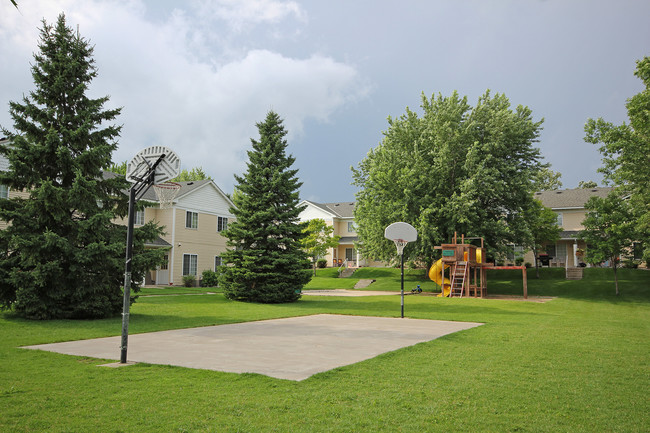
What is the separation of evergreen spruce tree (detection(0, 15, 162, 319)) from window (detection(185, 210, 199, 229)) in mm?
19300

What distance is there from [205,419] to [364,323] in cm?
913

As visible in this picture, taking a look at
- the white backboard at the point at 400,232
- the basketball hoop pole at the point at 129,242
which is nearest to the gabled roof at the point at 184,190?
the white backboard at the point at 400,232

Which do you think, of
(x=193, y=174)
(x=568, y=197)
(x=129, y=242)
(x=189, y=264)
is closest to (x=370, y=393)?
(x=129, y=242)

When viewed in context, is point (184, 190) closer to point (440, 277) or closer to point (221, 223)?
point (221, 223)

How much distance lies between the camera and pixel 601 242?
2542 cm

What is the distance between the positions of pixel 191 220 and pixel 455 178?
18383mm

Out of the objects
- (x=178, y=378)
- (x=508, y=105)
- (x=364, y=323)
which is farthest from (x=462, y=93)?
(x=178, y=378)

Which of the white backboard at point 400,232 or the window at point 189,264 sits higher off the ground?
the white backboard at point 400,232

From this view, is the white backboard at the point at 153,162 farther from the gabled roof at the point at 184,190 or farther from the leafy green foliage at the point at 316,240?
the leafy green foliage at the point at 316,240

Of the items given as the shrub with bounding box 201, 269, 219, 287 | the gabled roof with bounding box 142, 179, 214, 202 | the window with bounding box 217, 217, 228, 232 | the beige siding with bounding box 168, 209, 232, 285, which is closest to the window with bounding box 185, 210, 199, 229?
the beige siding with bounding box 168, 209, 232, 285

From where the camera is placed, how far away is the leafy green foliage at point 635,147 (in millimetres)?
22203

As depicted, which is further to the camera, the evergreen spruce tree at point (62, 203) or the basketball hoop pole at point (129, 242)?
the evergreen spruce tree at point (62, 203)

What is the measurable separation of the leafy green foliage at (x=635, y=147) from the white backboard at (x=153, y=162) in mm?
21852

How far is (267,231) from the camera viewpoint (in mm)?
21281
